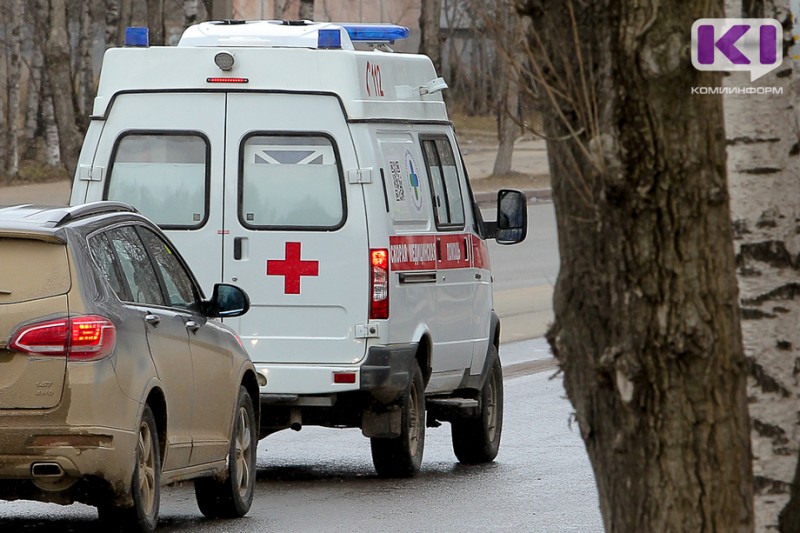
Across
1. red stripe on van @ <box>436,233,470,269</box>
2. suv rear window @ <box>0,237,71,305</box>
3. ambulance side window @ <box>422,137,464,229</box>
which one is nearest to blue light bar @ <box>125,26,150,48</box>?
ambulance side window @ <box>422,137,464,229</box>

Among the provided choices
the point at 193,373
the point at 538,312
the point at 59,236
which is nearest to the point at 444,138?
the point at 193,373

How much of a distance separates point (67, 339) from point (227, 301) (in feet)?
5.24

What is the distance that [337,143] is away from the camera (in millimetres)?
10430

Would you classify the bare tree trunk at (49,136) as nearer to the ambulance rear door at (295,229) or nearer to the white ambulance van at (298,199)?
the white ambulance van at (298,199)

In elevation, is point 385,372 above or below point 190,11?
below

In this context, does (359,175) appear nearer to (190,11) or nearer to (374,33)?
(374,33)

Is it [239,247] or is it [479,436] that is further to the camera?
[479,436]

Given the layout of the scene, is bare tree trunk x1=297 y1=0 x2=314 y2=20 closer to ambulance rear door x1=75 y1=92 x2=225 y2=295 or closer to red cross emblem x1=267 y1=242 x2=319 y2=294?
ambulance rear door x1=75 y1=92 x2=225 y2=295

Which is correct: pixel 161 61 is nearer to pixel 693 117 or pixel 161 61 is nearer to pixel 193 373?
pixel 193 373

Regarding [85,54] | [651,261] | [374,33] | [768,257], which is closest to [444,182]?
[374,33]

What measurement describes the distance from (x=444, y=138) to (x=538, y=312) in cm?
1088

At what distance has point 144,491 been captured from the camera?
790cm

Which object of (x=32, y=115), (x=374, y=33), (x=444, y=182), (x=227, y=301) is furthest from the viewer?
(x=32, y=115)

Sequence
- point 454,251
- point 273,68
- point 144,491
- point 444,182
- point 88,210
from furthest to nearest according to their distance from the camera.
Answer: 1. point 444,182
2. point 454,251
3. point 273,68
4. point 88,210
5. point 144,491
